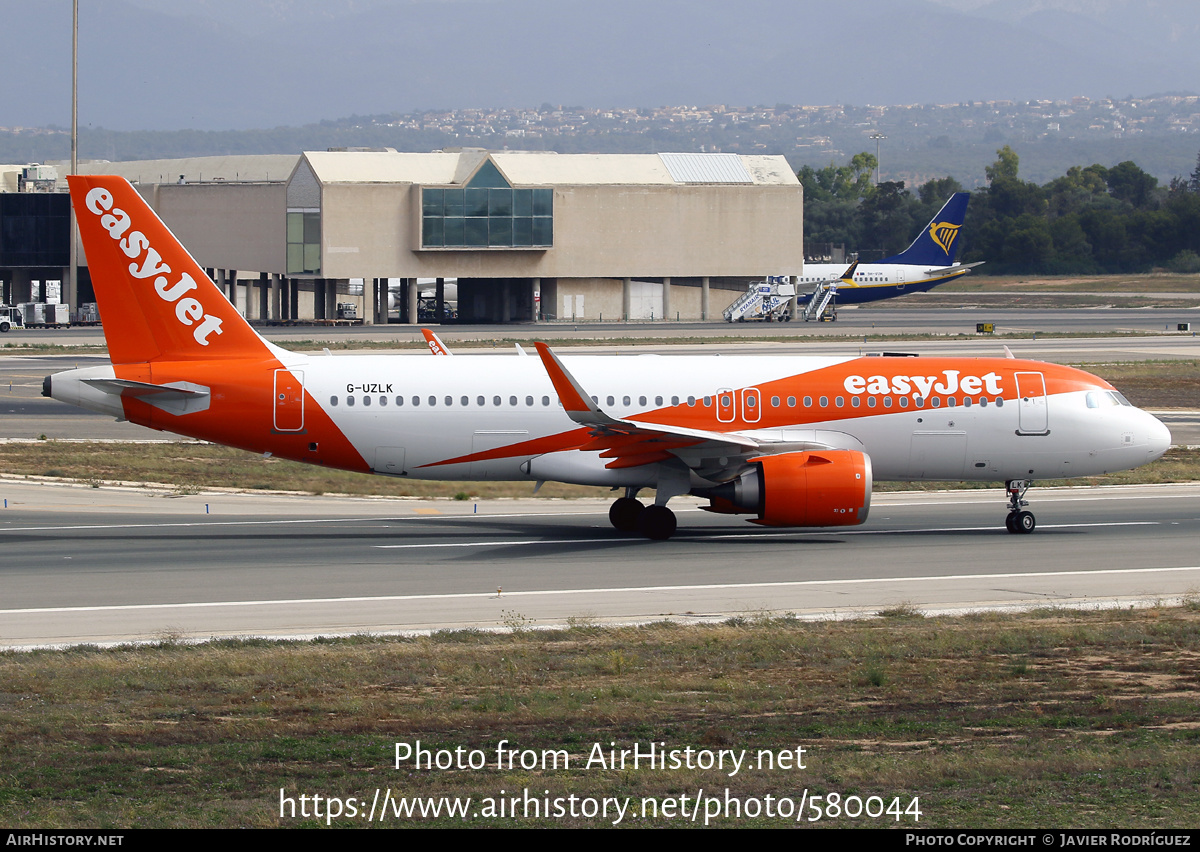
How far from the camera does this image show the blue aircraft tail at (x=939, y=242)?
4434 inches

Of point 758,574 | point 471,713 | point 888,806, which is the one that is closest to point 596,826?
point 888,806

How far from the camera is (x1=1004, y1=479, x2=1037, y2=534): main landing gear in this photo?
29.1 metres

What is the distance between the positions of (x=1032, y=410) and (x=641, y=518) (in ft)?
28.9

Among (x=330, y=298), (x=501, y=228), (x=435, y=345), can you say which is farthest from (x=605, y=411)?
(x=330, y=298)

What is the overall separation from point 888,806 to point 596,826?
8.26 feet

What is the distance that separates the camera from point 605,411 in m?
28.7

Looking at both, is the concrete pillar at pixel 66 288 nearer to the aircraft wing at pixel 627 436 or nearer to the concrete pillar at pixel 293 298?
the concrete pillar at pixel 293 298

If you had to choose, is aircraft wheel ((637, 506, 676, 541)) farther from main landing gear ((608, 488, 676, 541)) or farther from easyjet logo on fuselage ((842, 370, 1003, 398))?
easyjet logo on fuselage ((842, 370, 1003, 398))

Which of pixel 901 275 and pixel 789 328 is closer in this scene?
pixel 789 328

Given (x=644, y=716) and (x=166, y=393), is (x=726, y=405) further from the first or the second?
(x=644, y=716)

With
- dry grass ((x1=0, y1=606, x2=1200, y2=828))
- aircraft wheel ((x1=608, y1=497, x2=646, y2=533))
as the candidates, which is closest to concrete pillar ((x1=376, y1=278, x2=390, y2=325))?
aircraft wheel ((x1=608, y1=497, x2=646, y2=533))

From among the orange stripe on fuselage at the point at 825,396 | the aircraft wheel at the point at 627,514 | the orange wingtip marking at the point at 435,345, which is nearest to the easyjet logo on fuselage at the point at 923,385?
the orange stripe on fuselage at the point at 825,396

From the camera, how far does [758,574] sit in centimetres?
2477
